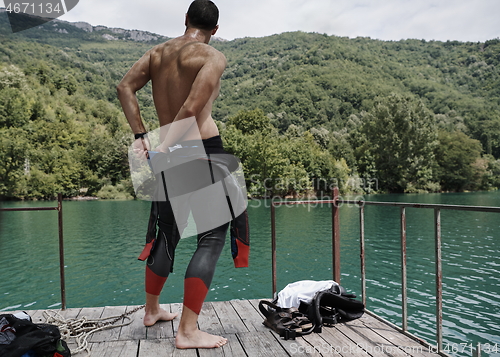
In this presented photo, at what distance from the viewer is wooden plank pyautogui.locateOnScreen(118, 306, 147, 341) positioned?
6.88ft

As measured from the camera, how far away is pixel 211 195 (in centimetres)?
200

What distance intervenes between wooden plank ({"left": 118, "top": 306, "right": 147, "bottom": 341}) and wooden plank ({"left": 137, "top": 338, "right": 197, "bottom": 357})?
0.10m

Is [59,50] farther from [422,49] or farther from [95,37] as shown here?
[422,49]

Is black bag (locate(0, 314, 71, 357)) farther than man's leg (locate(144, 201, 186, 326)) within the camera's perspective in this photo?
No

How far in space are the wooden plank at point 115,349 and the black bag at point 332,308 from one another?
1.02 metres

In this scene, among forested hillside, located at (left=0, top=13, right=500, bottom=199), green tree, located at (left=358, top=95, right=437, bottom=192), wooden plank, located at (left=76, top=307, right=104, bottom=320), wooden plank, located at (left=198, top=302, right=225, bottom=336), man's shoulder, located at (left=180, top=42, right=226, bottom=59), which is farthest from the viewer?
green tree, located at (left=358, top=95, right=437, bottom=192)

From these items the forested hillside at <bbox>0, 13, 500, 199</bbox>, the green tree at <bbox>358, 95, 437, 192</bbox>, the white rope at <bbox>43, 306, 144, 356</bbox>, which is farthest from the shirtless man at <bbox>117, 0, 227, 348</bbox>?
the green tree at <bbox>358, 95, 437, 192</bbox>

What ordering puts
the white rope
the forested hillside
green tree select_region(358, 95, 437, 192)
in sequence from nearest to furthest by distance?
the white rope → the forested hillside → green tree select_region(358, 95, 437, 192)

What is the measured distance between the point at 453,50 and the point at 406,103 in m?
65.7

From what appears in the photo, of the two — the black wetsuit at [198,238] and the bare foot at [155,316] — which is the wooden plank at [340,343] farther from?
the bare foot at [155,316]

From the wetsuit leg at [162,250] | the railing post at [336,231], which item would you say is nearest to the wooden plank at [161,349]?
the wetsuit leg at [162,250]

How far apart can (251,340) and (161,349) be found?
479 millimetres

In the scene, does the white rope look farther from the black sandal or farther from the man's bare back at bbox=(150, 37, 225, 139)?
the man's bare back at bbox=(150, 37, 225, 139)

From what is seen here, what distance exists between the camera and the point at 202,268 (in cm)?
193
